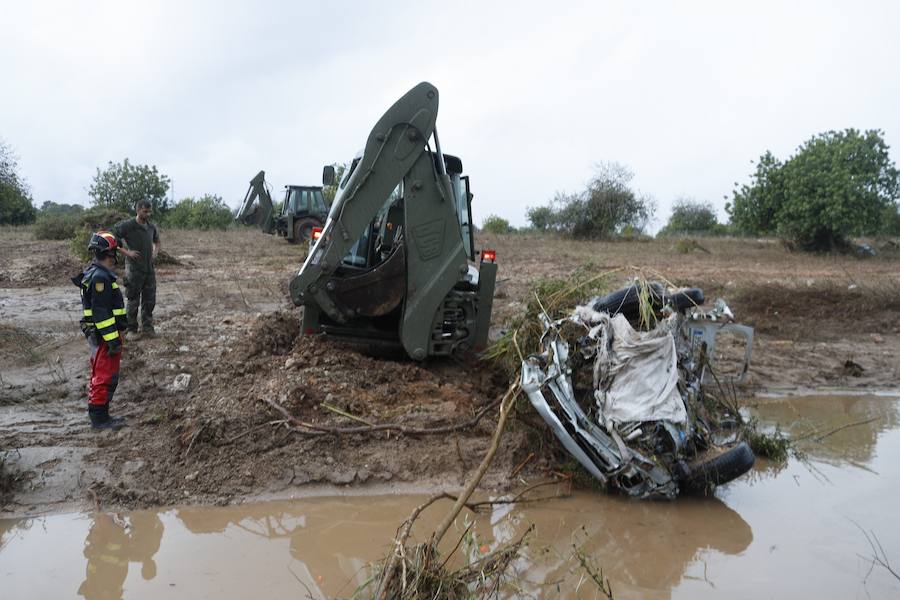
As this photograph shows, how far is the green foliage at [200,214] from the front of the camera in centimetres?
3891

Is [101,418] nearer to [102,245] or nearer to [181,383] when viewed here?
[181,383]

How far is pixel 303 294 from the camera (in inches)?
230

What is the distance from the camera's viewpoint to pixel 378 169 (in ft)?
18.5

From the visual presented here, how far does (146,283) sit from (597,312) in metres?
5.30

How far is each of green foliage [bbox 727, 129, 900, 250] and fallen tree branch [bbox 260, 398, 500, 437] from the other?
21014 millimetres

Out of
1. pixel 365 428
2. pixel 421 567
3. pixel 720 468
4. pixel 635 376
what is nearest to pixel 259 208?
pixel 365 428

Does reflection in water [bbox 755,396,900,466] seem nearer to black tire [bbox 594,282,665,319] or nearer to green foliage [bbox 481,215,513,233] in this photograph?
black tire [bbox 594,282,665,319]

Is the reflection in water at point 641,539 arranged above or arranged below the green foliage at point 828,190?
below

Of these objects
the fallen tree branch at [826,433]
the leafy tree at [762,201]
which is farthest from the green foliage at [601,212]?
the fallen tree branch at [826,433]

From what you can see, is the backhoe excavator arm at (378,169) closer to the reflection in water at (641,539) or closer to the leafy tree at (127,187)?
the reflection in water at (641,539)

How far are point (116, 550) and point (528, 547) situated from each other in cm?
245

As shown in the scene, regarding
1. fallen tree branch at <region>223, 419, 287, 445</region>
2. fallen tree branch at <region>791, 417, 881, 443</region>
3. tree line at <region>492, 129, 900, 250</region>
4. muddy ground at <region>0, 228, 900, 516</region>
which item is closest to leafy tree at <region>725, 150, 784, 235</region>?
tree line at <region>492, 129, 900, 250</region>

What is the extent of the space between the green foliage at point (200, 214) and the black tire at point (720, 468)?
3538 centimetres

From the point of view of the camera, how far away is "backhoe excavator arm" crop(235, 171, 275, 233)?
66.6ft
